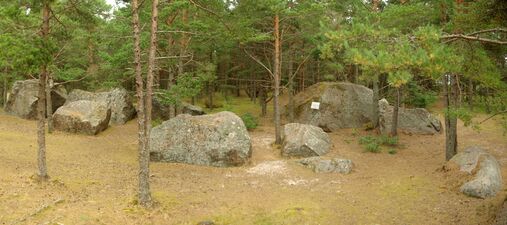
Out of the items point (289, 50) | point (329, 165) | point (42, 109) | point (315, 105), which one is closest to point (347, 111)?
point (315, 105)

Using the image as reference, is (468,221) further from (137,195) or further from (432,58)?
(137,195)

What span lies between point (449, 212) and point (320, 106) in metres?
13.5

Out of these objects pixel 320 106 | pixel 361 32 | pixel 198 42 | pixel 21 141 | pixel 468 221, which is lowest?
pixel 468 221

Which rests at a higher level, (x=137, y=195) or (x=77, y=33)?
(x=77, y=33)

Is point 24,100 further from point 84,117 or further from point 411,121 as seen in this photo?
point 411,121

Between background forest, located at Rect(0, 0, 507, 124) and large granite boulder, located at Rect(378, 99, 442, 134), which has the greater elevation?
background forest, located at Rect(0, 0, 507, 124)

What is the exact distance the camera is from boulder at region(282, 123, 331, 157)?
60.6 feet

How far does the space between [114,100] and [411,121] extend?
60.1ft

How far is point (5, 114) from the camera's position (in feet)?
87.6

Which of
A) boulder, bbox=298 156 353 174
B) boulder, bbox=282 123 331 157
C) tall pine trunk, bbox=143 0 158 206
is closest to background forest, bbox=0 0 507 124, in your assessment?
tall pine trunk, bbox=143 0 158 206

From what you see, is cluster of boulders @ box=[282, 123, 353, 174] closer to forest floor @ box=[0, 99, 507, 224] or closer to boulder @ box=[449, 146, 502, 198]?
forest floor @ box=[0, 99, 507, 224]

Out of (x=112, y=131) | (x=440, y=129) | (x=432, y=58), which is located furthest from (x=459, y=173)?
(x=112, y=131)

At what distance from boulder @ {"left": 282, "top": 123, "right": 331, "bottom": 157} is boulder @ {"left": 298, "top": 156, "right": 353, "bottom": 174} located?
4.43ft

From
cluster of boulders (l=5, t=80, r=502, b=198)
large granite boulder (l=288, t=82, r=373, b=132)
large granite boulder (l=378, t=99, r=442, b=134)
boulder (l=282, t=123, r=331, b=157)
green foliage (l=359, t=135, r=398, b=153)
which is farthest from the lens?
large granite boulder (l=288, t=82, r=373, b=132)
